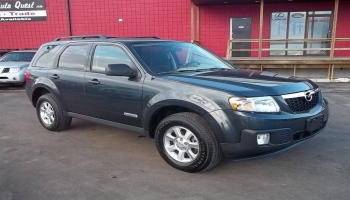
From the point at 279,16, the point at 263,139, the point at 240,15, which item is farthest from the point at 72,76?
the point at 279,16

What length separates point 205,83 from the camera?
11.2ft

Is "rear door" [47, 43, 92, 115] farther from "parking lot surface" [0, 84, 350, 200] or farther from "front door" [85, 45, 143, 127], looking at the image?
"parking lot surface" [0, 84, 350, 200]

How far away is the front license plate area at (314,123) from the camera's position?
335 cm

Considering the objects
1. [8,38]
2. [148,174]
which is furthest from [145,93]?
[8,38]

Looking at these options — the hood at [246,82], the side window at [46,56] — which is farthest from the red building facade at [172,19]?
the hood at [246,82]

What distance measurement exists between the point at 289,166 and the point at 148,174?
1767 millimetres

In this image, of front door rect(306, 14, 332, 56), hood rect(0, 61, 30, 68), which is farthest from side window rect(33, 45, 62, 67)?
front door rect(306, 14, 332, 56)

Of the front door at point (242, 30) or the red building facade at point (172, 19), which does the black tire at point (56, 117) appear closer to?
the red building facade at point (172, 19)

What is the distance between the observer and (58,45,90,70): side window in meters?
4.64

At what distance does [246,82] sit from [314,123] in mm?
932

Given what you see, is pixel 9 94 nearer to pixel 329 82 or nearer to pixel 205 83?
pixel 205 83

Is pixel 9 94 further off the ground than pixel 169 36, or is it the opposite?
pixel 169 36

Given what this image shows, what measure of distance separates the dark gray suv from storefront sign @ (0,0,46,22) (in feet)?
42.6

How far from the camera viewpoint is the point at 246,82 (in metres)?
3.42
